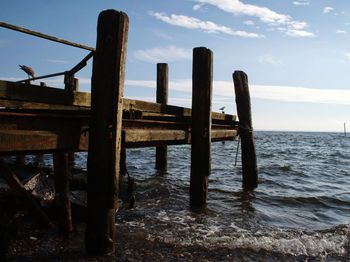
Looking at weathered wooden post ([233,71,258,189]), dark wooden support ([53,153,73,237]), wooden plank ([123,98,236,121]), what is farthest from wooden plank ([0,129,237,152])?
weathered wooden post ([233,71,258,189])

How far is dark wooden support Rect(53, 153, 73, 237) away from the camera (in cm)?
440

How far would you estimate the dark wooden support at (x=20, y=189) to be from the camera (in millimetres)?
4098

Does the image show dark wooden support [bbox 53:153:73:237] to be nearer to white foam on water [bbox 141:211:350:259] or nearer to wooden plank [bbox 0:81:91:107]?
wooden plank [bbox 0:81:91:107]

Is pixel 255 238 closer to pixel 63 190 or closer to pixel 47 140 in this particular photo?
pixel 63 190

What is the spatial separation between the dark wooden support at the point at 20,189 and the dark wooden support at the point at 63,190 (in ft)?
1.00

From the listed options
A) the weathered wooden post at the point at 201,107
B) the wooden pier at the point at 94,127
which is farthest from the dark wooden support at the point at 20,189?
the weathered wooden post at the point at 201,107

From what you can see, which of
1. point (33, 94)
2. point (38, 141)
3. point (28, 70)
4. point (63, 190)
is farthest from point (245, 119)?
point (28, 70)

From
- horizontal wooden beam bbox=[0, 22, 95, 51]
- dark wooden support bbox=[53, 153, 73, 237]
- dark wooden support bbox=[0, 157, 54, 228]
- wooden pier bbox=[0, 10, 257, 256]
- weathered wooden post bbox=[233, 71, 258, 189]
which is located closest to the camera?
wooden pier bbox=[0, 10, 257, 256]

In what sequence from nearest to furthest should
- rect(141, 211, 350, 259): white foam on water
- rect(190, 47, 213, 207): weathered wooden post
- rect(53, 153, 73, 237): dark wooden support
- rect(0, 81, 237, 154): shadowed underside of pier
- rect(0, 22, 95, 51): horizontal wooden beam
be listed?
1. rect(0, 81, 237, 154): shadowed underside of pier
2. rect(0, 22, 95, 51): horizontal wooden beam
3. rect(53, 153, 73, 237): dark wooden support
4. rect(141, 211, 350, 259): white foam on water
5. rect(190, 47, 213, 207): weathered wooden post

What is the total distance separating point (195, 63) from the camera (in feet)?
20.4

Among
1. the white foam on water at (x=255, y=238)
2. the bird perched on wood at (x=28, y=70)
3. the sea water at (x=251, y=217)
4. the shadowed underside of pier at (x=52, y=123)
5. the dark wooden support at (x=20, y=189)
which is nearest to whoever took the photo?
the shadowed underside of pier at (x=52, y=123)

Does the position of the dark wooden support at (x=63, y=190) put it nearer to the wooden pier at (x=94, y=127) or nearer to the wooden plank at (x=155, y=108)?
the wooden pier at (x=94, y=127)

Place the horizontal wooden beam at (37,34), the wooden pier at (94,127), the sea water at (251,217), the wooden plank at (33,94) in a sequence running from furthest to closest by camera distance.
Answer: the sea water at (251,217) < the horizontal wooden beam at (37,34) < the wooden plank at (33,94) < the wooden pier at (94,127)

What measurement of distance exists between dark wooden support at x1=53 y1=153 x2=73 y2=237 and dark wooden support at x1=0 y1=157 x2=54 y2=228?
305mm
